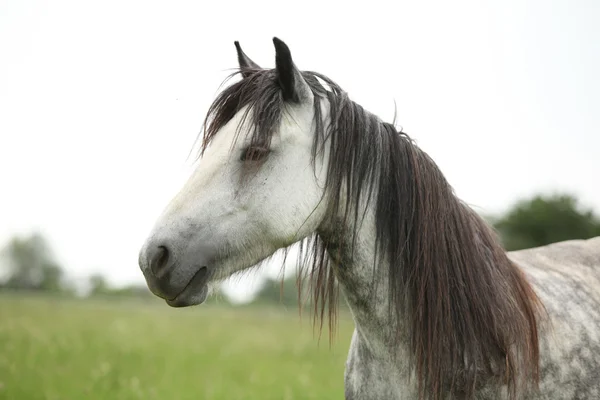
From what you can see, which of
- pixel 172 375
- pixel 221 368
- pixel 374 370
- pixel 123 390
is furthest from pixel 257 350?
pixel 374 370

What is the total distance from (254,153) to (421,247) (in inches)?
38.2

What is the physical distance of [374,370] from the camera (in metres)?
2.81

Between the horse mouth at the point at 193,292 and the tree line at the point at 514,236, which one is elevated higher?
the horse mouth at the point at 193,292

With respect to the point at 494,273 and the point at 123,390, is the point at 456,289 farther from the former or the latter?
the point at 123,390

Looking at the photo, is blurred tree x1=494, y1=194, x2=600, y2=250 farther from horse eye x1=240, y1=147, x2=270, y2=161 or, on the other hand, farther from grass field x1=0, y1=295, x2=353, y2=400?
horse eye x1=240, y1=147, x2=270, y2=161

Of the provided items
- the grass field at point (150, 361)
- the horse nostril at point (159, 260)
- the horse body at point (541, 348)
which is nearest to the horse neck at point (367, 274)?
the horse body at point (541, 348)

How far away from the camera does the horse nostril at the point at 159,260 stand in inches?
91.1

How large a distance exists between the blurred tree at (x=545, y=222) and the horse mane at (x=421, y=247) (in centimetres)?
1899

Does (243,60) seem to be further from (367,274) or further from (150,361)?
(150,361)

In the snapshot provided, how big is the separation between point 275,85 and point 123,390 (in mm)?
4955

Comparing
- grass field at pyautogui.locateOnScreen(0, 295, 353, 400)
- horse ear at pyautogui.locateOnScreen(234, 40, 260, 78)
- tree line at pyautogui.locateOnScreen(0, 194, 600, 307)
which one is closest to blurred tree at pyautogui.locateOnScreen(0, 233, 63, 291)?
tree line at pyautogui.locateOnScreen(0, 194, 600, 307)

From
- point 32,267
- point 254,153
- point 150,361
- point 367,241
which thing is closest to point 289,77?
point 254,153

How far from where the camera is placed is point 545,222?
27.6m

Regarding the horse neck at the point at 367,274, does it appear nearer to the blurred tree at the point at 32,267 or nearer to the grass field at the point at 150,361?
the grass field at the point at 150,361
